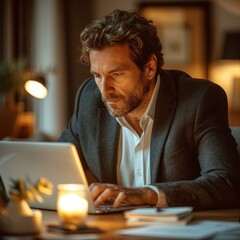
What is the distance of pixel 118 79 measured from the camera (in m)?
2.58

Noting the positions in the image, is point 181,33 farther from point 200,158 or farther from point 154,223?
point 154,223

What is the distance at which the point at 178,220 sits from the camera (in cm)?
191

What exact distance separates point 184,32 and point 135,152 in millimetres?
5488

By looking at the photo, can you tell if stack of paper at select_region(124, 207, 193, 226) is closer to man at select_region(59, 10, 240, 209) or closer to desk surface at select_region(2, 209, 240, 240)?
desk surface at select_region(2, 209, 240, 240)

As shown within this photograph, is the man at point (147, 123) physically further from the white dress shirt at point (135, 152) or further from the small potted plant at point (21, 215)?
the small potted plant at point (21, 215)

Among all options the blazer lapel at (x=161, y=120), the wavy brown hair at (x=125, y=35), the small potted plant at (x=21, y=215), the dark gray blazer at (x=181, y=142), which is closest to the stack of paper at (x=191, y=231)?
the small potted plant at (x=21, y=215)

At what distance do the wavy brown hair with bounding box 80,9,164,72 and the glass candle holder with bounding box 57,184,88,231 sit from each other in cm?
83

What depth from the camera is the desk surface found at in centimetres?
175

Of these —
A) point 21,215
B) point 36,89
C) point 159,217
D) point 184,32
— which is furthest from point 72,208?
point 184,32

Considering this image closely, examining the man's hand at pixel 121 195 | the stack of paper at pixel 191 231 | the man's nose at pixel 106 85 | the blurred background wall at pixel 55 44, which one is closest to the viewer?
the stack of paper at pixel 191 231

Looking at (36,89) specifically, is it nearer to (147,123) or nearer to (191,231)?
(147,123)

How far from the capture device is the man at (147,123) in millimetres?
2391

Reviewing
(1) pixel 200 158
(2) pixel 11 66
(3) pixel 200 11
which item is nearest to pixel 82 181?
(1) pixel 200 158

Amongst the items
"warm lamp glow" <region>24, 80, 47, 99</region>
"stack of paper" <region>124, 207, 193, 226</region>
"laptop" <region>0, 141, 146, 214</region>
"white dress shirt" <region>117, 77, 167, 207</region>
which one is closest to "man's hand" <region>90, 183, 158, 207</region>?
"laptop" <region>0, 141, 146, 214</region>
